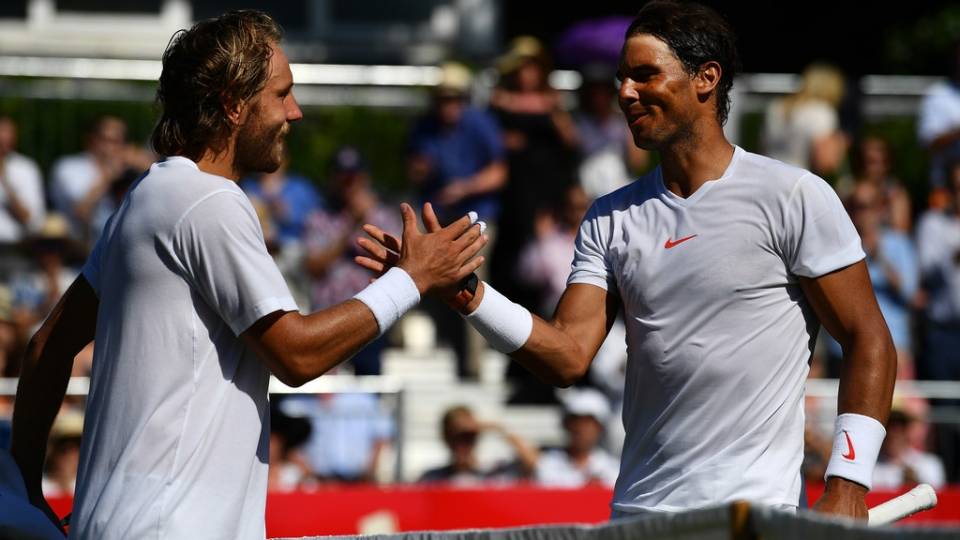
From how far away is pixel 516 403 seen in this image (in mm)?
10664

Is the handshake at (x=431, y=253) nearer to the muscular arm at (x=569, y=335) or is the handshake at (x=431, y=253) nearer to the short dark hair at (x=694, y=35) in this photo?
the muscular arm at (x=569, y=335)

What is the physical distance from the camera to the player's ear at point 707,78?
4.71 meters

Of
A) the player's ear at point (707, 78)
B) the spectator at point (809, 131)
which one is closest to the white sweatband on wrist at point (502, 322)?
the player's ear at point (707, 78)

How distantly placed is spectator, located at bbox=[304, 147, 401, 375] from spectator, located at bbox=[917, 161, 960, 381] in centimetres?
359

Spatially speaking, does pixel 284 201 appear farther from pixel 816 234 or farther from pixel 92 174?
pixel 816 234

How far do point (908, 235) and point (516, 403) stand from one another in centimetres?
304

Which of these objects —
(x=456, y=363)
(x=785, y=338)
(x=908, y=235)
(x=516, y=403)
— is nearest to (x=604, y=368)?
(x=516, y=403)

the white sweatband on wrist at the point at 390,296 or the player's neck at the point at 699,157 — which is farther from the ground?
the player's neck at the point at 699,157

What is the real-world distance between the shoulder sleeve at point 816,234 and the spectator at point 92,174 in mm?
7023

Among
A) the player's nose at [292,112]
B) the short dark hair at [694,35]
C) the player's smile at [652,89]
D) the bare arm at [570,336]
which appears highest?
the short dark hair at [694,35]

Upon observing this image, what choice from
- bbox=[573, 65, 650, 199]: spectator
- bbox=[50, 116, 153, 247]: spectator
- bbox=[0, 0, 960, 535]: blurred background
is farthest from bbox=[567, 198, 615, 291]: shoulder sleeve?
bbox=[50, 116, 153, 247]: spectator

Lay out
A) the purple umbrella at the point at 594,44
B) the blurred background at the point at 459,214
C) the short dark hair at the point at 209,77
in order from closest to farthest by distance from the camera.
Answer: the short dark hair at the point at 209,77 → the blurred background at the point at 459,214 → the purple umbrella at the point at 594,44

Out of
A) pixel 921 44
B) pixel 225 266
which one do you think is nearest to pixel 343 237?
pixel 225 266

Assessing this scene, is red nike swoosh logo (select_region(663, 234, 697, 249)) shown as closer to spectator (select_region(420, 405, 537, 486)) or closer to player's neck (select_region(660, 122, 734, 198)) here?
player's neck (select_region(660, 122, 734, 198))
